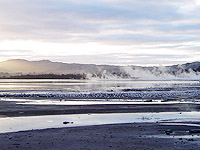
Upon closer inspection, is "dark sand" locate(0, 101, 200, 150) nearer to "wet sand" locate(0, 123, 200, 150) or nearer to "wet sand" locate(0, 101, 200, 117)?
"wet sand" locate(0, 123, 200, 150)

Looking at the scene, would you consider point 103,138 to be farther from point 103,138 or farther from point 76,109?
point 76,109

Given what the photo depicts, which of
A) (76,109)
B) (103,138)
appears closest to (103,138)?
(103,138)

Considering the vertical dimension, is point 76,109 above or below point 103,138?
above

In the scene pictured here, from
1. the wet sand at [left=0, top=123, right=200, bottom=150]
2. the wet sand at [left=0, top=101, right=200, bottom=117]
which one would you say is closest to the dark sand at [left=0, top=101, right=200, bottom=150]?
the wet sand at [left=0, top=123, right=200, bottom=150]

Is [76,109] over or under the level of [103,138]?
over

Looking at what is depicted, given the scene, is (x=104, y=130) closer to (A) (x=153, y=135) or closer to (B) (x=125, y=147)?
(A) (x=153, y=135)

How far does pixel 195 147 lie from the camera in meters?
14.3

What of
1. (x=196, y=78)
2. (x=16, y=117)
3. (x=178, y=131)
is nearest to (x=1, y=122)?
(x=16, y=117)

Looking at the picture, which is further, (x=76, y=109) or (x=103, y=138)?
(x=76, y=109)

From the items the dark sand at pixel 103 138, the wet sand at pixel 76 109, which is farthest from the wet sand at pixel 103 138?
the wet sand at pixel 76 109

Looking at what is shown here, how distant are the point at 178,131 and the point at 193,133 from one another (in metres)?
0.91

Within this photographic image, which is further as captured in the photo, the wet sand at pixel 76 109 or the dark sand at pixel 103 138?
the wet sand at pixel 76 109

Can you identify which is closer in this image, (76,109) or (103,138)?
(103,138)

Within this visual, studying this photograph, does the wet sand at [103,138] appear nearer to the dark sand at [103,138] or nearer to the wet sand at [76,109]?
the dark sand at [103,138]
